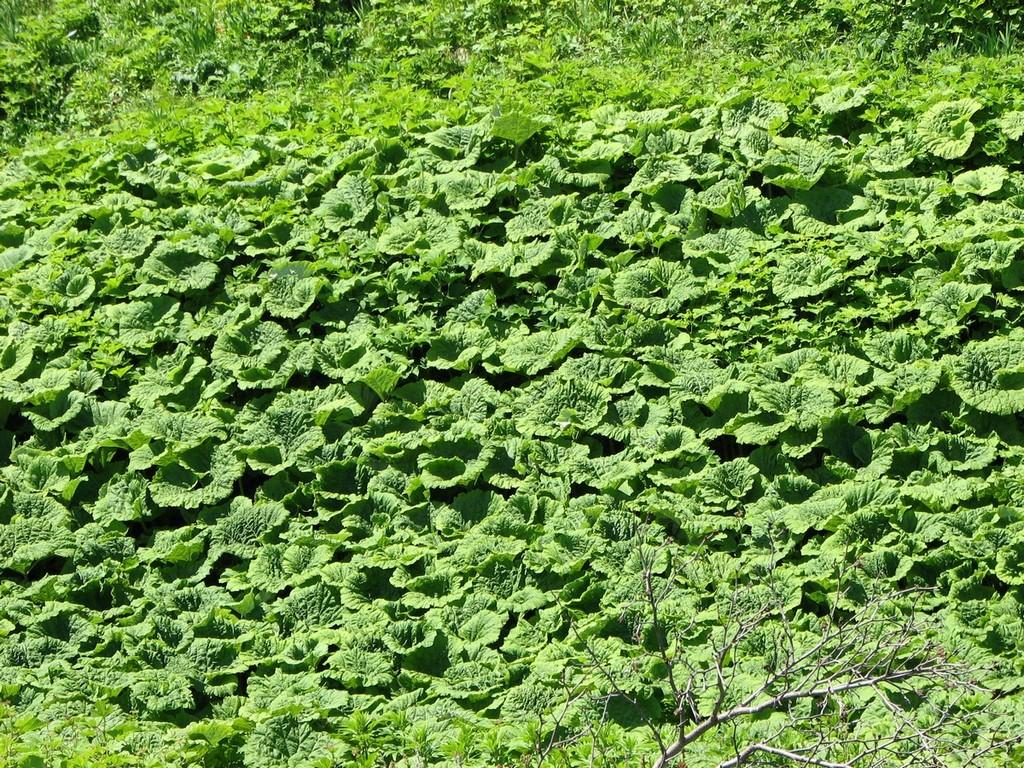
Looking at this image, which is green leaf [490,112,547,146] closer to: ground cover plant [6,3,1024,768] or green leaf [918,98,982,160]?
ground cover plant [6,3,1024,768]

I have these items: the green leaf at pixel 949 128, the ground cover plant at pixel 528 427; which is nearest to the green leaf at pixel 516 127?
the ground cover plant at pixel 528 427

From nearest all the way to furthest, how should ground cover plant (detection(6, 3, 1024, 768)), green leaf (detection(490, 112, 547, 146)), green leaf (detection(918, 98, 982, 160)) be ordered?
1. ground cover plant (detection(6, 3, 1024, 768))
2. green leaf (detection(918, 98, 982, 160))
3. green leaf (detection(490, 112, 547, 146))

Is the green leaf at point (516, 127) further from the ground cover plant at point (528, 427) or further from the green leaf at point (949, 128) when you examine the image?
the green leaf at point (949, 128)

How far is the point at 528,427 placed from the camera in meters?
5.65

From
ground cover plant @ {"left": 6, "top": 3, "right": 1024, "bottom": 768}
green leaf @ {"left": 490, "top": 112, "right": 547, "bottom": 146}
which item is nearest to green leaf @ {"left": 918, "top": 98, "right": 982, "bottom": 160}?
ground cover plant @ {"left": 6, "top": 3, "right": 1024, "bottom": 768}

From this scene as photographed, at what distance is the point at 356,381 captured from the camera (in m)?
5.98

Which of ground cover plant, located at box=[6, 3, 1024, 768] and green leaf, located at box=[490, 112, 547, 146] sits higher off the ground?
green leaf, located at box=[490, 112, 547, 146]

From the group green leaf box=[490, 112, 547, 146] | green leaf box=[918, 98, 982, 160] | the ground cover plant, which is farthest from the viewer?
green leaf box=[490, 112, 547, 146]

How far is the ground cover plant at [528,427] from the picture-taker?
14.4 feet

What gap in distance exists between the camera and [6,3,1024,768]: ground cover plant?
4391 millimetres

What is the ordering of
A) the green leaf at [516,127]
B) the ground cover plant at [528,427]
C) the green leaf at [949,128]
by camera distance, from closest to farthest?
the ground cover plant at [528,427] → the green leaf at [949,128] → the green leaf at [516,127]

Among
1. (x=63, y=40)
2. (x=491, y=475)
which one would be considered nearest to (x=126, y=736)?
(x=491, y=475)

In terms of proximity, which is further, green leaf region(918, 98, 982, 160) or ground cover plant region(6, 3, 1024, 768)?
green leaf region(918, 98, 982, 160)

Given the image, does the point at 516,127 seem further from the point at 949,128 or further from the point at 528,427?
the point at 949,128
